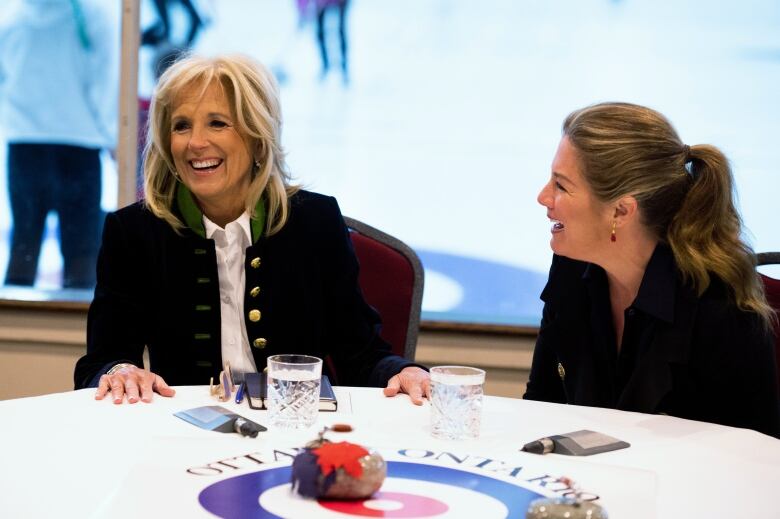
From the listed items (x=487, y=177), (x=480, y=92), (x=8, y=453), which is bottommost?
(x=8, y=453)

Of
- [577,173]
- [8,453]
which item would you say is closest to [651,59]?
[577,173]

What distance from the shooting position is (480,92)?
3738 mm

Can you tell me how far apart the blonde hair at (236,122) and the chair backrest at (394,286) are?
1.00 feet

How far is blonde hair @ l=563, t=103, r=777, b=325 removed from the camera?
209 cm

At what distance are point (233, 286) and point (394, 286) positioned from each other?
→ 466 millimetres

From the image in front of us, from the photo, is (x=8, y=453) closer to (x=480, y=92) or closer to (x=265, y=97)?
(x=265, y=97)

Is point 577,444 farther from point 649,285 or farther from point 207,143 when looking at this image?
point 207,143

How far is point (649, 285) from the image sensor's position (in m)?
2.04

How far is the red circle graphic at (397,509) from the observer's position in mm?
1154

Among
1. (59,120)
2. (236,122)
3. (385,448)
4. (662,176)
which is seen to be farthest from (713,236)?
(59,120)

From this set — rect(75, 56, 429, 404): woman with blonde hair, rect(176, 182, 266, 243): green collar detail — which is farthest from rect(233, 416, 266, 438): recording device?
rect(176, 182, 266, 243): green collar detail

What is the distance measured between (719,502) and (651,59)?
8.85ft

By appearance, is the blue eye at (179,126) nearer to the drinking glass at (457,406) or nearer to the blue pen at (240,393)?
the blue pen at (240,393)

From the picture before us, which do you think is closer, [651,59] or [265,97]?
[265,97]
